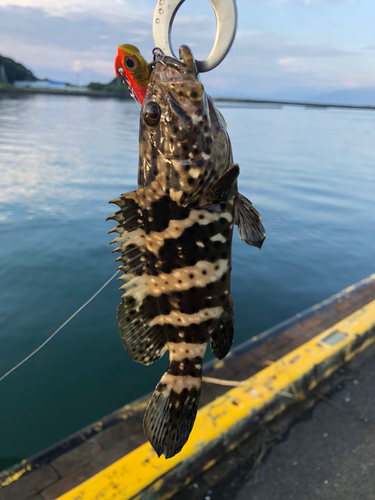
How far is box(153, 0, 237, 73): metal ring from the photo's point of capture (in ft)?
5.07

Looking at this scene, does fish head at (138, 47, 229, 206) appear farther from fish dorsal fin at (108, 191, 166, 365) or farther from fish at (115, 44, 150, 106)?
fish dorsal fin at (108, 191, 166, 365)

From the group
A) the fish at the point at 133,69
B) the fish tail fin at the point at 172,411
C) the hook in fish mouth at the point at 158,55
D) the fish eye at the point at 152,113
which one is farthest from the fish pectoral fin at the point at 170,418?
the hook in fish mouth at the point at 158,55

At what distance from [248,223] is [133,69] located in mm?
937

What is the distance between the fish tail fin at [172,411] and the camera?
6.06 ft

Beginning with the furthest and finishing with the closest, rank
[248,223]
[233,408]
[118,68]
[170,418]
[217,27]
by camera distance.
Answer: [233,408]
[248,223]
[170,418]
[118,68]
[217,27]

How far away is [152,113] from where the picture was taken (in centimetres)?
177

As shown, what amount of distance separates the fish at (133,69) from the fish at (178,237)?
52 millimetres

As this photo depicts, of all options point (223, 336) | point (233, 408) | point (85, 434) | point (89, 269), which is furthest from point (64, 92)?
point (223, 336)

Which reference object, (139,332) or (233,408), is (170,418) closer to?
(139,332)

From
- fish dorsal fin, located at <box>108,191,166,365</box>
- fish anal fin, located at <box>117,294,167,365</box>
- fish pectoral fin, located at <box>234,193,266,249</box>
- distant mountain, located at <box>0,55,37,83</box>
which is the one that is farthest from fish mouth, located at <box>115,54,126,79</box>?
distant mountain, located at <box>0,55,37,83</box>

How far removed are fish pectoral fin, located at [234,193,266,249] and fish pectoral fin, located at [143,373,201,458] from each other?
81 cm

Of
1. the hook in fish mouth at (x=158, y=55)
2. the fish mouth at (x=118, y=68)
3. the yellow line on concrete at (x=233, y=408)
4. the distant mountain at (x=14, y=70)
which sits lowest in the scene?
the distant mountain at (x=14, y=70)

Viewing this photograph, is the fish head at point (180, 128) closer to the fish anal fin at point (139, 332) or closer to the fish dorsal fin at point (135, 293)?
the fish dorsal fin at point (135, 293)

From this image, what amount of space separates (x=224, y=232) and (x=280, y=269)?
8237 millimetres
